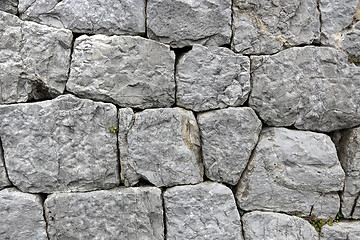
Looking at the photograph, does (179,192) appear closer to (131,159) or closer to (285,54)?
(131,159)

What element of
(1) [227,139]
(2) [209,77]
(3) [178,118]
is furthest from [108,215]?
(2) [209,77]

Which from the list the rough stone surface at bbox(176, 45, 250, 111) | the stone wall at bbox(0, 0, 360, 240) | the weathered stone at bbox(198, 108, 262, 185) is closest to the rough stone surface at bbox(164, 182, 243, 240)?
the stone wall at bbox(0, 0, 360, 240)

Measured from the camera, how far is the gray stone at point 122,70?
2.09m

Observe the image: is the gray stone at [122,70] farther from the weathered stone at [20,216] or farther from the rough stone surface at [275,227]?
the rough stone surface at [275,227]

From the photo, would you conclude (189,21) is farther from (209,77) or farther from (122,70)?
(122,70)

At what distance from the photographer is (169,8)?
211 centimetres

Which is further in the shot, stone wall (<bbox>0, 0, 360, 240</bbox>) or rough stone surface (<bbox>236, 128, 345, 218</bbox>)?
rough stone surface (<bbox>236, 128, 345, 218</bbox>)

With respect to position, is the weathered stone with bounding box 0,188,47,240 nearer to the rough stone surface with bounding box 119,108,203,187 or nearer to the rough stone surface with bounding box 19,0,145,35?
the rough stone surface with bounding box 119,108,203,187

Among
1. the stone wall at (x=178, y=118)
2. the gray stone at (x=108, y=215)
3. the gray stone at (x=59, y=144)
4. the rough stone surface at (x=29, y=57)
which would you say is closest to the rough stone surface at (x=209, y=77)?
the stone wall at (x=178, y=118)

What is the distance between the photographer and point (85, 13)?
209 centimetres

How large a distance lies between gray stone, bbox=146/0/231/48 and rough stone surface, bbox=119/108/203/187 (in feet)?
1.85

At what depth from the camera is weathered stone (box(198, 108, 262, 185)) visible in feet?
7.18

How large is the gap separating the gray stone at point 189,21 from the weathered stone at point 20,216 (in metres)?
1.55

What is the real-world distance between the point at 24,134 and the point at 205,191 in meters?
1.42
